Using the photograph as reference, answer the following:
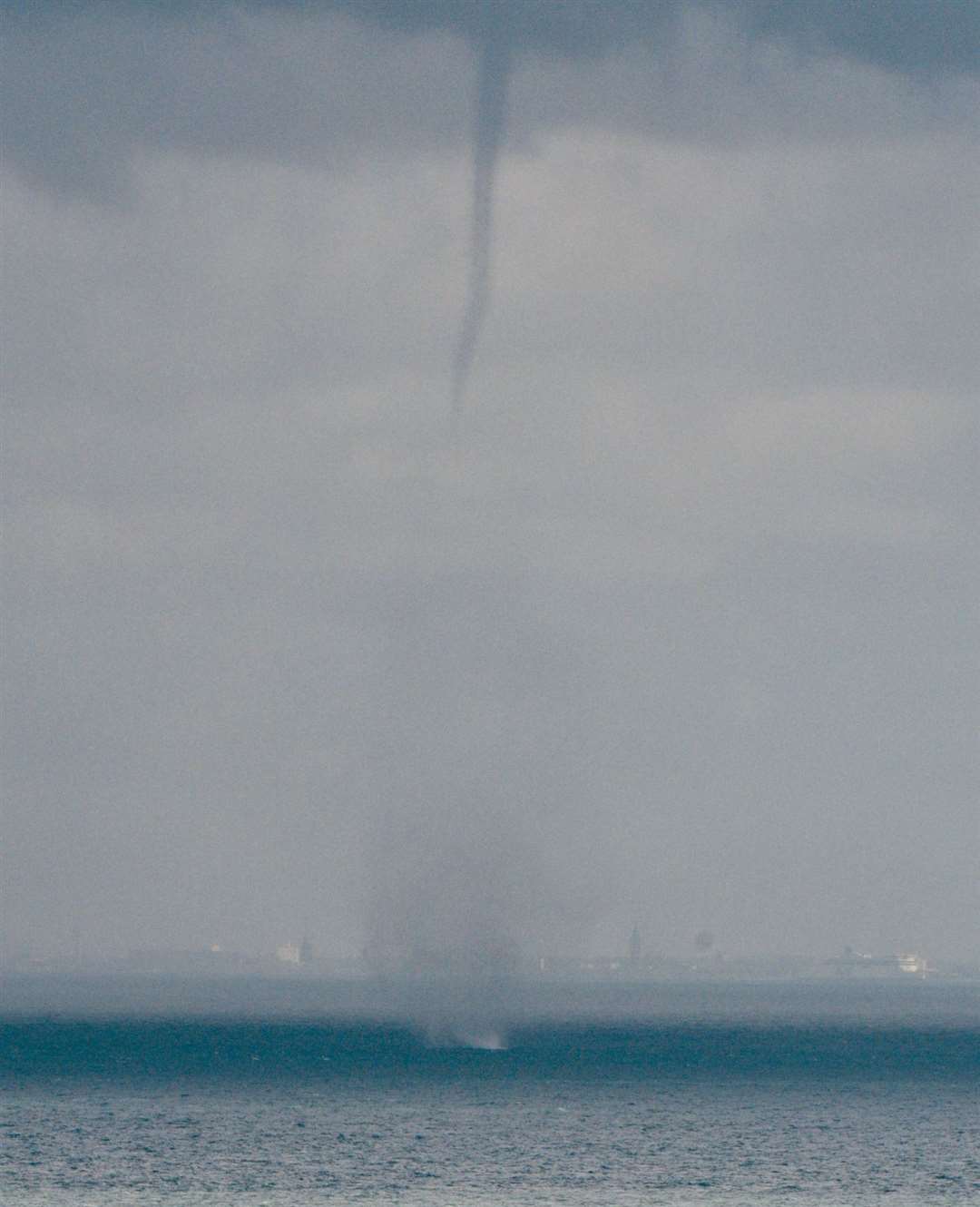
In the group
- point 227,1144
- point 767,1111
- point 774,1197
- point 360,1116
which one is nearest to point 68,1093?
point 360,1116

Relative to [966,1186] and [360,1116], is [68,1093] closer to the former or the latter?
[360,1116]

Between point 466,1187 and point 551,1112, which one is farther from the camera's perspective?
point 551,1112

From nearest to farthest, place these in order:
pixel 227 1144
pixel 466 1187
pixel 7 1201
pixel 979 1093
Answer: pixel 7 1201, pixel 466 1187, pixel 227 1144, pixel 979 1093

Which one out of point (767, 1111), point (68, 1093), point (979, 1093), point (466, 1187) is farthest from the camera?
point (979, 1093)

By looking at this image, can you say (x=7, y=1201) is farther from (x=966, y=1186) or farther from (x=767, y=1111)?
(x=767, y=1111)

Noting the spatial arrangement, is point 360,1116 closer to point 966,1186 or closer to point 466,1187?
point 466,1187

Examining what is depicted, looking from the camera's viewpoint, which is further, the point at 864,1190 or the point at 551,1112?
the point at 551,1112

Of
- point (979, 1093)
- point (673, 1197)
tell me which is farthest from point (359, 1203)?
point (979, 1093)

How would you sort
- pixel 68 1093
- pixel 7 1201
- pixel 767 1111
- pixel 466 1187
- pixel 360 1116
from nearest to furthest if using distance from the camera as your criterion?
pixel 7 1201 → pixel 466 1187 → pixel 360 1116 → pixel 767 1111 → pixel 68 1093

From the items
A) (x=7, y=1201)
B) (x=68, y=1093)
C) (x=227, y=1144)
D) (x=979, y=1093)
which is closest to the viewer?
(x=7, y=1201)
